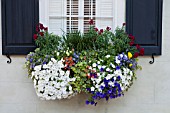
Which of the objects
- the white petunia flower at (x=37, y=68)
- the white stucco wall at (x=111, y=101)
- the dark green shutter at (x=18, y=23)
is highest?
the dark green shutter at (x=18, y=23)

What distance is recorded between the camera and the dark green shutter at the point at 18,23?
245 centimetres

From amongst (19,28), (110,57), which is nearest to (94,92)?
(110,57)

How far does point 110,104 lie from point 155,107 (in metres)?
0.48

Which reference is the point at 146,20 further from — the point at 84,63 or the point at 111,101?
the point at 111,101

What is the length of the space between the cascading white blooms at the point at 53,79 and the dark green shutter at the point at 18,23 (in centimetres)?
33

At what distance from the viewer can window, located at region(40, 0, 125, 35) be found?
99.9 inches

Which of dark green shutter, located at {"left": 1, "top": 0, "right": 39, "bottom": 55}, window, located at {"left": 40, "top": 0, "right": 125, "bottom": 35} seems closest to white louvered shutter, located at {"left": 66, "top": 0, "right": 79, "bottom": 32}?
window, located at {"left": 40, "top": 0, "right": 125, "bottom": 35}

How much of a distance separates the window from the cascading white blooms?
470 mm

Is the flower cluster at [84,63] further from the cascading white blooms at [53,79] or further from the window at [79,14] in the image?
the window at [79,14]

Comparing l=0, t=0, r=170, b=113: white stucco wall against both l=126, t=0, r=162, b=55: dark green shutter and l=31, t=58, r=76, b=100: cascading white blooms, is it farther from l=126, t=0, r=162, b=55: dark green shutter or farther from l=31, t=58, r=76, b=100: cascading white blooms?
l=31, t=58, r=76, b=100: cascading white blooms

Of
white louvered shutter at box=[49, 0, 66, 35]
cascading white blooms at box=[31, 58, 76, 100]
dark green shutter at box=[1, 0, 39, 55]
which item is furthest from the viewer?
white louvered shutter at box=[49, 0, 66, 35]

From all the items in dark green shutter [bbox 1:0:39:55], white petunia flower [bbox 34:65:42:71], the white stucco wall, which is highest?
dark green shutter [bbox 1:0:39:55]

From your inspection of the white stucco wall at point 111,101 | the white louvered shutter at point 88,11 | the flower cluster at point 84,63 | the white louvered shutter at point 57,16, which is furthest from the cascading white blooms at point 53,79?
the white louvered shutter at point 88,11

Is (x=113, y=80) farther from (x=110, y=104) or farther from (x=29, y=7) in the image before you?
(x=29, y=7)
